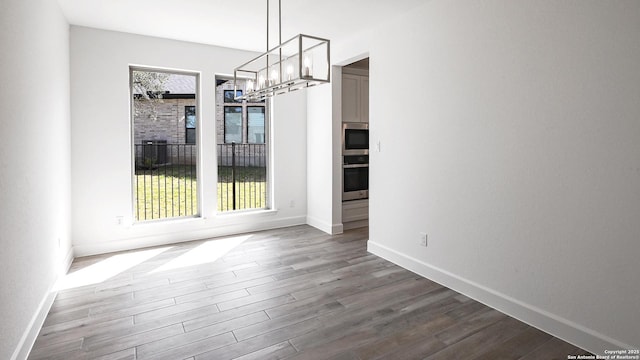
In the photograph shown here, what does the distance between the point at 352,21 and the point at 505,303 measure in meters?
→ 3.05

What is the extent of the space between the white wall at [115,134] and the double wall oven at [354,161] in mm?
1788

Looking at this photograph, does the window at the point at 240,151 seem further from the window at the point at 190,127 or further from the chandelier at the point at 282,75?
the chandelier at the point at 282,75

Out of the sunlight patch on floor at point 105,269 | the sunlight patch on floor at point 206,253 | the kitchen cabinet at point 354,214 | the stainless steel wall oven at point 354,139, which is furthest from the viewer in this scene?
the kitchen cabinet at point 354,214

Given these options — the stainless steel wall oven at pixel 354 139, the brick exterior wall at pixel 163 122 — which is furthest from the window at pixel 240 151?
the stainless steel wall oven at pixel 354 139

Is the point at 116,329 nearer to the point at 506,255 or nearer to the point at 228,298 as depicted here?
the point at 228,298

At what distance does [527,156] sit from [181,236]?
4021 millimetres

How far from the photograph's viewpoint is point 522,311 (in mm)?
2572

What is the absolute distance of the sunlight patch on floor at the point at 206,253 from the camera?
12.4 feet

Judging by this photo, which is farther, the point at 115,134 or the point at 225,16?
the point at 115,134

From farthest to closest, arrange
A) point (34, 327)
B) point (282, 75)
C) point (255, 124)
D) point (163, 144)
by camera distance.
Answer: point (255, 124)
point (163, 144)
point (282, 75)
point (34, 327)

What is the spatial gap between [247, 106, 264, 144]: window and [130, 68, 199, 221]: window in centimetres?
79

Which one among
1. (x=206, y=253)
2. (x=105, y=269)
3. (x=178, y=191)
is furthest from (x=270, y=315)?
(x=178, y=191)

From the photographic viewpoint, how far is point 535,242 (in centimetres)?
249

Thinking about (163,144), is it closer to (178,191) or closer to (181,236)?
(178,191)
